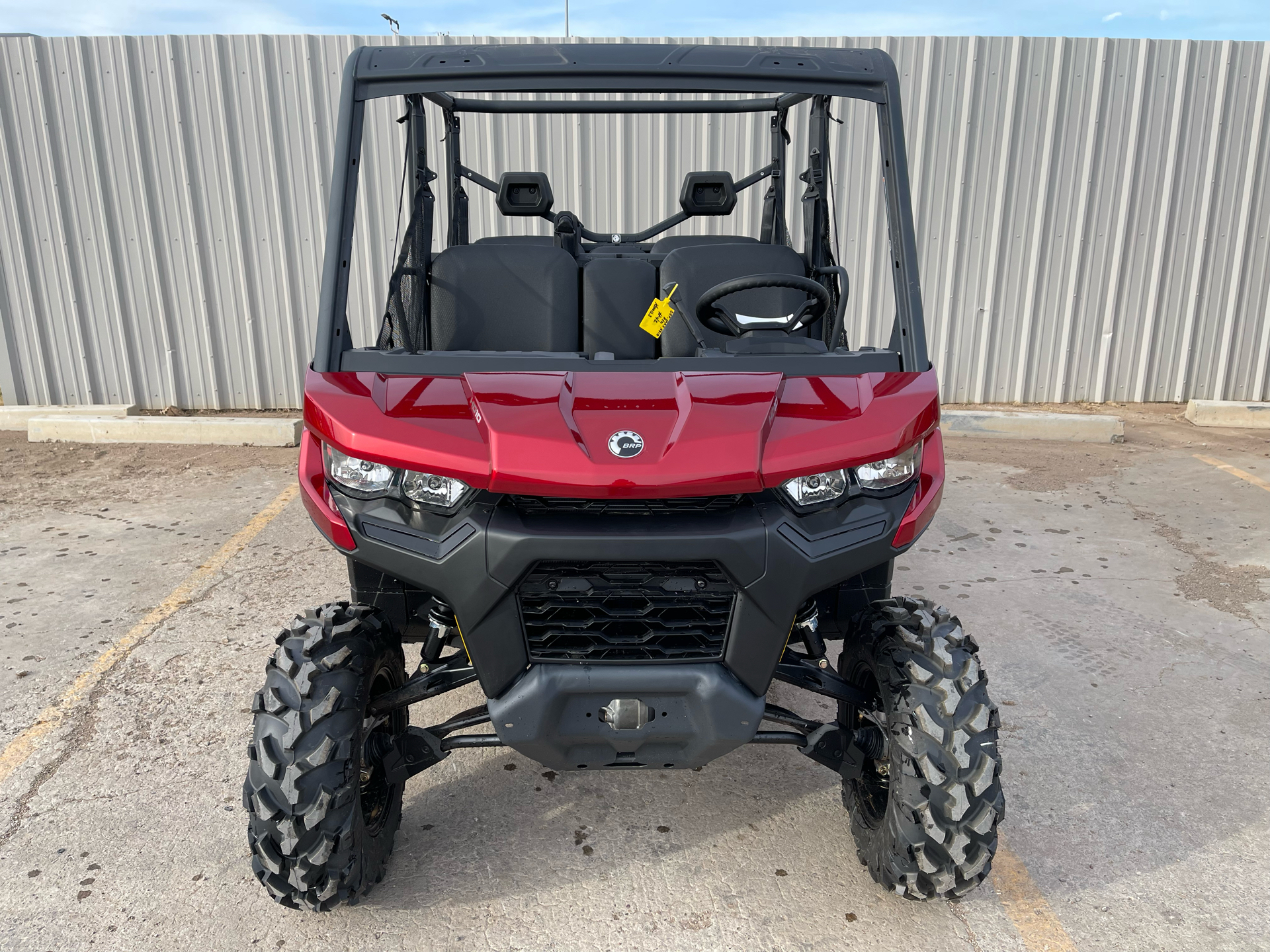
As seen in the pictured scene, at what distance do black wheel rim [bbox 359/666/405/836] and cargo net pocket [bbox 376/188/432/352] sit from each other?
95cm

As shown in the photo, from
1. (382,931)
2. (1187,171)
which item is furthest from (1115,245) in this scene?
(382,931)

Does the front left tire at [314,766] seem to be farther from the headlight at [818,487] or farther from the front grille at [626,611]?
the headlight at [818,487]

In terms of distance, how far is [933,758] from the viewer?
2.02 meters

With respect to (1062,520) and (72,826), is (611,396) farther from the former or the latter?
(1062,520)

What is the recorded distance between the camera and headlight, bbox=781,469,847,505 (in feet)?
6.30

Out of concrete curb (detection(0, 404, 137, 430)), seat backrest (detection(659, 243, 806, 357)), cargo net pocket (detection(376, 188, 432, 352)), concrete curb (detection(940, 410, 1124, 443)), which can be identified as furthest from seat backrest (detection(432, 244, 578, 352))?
concrete curb (detection(0, 404, 137, 430))

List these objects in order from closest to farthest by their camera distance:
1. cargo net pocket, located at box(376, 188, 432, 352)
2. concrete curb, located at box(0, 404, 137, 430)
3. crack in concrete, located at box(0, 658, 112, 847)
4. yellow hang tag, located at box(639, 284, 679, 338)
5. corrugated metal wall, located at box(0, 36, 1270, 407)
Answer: yellow hang tag, located at box(639, 284, 679, 338) → crack in concrete, located at box(0, 658, 112, 847) → cargo net pocket, located at box(376, 188, 432, 352) → corrugated metal wall, located at box(0, 36, 1270, 407) → concrete curb, located at box(0, 404, 137, 430)

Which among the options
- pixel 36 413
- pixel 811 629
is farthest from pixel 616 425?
pixel 36 413

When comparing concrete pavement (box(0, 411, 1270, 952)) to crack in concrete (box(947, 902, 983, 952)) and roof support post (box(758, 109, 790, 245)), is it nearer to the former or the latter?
crack in concrete (box(947, 902, 983, 952))

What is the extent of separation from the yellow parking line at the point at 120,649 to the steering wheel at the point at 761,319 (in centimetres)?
252

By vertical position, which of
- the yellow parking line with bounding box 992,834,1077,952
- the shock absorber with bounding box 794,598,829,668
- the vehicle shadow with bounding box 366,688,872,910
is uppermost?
the shock absorber with bounding box 794,598,829,668

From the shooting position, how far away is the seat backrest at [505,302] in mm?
2895

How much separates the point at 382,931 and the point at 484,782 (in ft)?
2.04

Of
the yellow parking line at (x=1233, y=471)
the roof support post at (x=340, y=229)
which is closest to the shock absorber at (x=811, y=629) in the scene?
the roof support post at (x=340, y=229)
